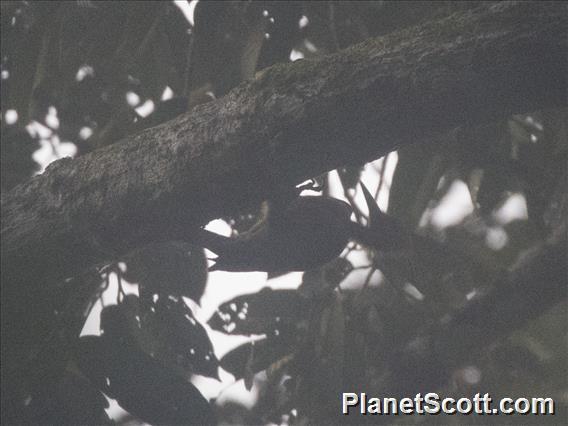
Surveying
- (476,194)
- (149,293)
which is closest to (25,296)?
(149,293)

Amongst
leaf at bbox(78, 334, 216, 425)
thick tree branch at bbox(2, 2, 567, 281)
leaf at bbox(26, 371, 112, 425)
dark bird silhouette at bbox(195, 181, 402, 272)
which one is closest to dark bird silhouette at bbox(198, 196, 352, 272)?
dark bird silhouette at bbox(195, 181, 402, 272)

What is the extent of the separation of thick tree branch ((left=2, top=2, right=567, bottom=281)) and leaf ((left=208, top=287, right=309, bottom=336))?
0.75 meters

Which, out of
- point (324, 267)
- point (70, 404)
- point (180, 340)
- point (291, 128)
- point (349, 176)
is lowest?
point (70, 404)

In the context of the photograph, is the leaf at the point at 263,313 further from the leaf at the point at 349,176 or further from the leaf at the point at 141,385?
the leaf at the point at 141,385

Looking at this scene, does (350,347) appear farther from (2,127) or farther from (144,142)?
(2,127)

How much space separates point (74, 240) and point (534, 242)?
58.2 inches

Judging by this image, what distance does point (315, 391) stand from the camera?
2123mm

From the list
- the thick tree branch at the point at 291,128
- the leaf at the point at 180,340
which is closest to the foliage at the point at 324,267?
the leaf at the point at 180,340

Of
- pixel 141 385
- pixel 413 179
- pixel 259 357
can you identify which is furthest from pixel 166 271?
pixel 413 179

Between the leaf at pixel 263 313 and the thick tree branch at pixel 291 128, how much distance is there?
2.45ft

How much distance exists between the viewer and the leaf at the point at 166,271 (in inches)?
85.0

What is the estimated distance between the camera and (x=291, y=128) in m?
1.48

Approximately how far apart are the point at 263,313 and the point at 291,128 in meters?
0.98

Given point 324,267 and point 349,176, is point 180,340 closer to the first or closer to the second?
point 324,267
